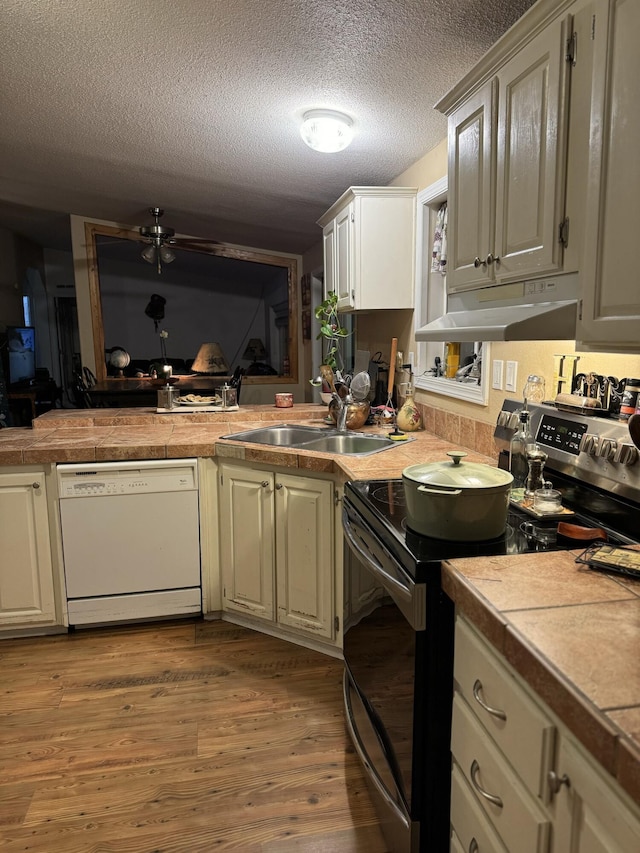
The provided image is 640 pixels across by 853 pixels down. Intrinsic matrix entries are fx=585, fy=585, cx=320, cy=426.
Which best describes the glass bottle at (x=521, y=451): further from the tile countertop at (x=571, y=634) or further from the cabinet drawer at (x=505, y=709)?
the cabinet drawer at (x=505, y=709)

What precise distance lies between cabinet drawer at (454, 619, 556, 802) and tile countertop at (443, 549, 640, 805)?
44mm

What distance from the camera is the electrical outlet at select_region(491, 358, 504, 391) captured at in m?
2.24

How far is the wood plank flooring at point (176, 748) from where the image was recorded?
5.48 feet

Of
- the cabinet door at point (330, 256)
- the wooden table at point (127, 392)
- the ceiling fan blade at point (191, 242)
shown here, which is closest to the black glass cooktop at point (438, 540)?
the cabinet door at point (330, 256)

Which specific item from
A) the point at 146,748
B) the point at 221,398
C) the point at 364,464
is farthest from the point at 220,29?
the point at 146,748

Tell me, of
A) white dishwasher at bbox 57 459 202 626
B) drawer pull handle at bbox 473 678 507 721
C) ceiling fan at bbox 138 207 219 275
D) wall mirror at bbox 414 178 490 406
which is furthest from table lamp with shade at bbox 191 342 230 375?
drawer pull handle at bbox 473 678 507 721

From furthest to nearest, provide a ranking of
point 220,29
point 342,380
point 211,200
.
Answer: point 211,200 → point 342,380 → point 220,29

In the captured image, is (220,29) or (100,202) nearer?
(220,29)

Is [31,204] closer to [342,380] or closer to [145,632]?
[342,380]

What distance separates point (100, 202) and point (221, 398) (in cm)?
233

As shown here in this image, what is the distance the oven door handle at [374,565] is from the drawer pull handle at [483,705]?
235 millimetres

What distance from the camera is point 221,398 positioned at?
3.62 meters

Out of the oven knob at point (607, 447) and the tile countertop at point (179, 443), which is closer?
the oven knob at point (607, 447)

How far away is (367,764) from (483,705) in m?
0.81
